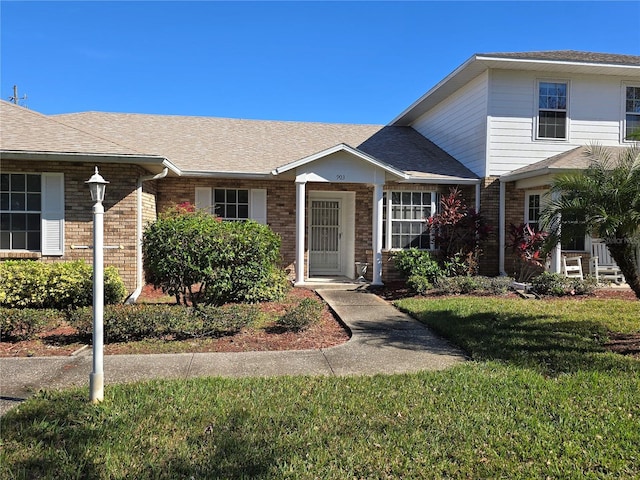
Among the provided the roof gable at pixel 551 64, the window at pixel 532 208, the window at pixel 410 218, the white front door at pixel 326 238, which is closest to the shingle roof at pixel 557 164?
the window at pixel 532 208

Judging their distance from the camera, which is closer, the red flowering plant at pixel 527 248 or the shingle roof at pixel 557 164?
the shingle roof at pixel 557 164

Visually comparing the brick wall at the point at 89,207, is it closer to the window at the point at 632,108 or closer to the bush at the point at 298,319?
the bush at the point at 298,319

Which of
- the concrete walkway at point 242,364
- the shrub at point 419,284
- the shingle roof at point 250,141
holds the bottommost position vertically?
the concrete walkway at point 242,364

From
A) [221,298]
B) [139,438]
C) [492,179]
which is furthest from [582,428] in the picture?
[492,179]

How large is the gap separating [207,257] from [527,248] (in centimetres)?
830

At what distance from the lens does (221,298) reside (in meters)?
8.29

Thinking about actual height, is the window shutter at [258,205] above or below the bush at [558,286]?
above

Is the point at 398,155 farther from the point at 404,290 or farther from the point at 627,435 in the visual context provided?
the point at 627,435

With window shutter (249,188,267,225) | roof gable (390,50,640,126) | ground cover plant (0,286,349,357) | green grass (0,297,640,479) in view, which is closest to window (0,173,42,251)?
ground cover plant (0,286,349,357)

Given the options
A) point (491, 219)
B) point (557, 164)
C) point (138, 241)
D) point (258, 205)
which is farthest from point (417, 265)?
point (138, 241)

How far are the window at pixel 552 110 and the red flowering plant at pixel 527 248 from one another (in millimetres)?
2954

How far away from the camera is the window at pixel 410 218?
1333 centimetres

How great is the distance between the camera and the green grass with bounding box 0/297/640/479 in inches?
127

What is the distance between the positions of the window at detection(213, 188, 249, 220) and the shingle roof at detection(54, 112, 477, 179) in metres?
0.74
